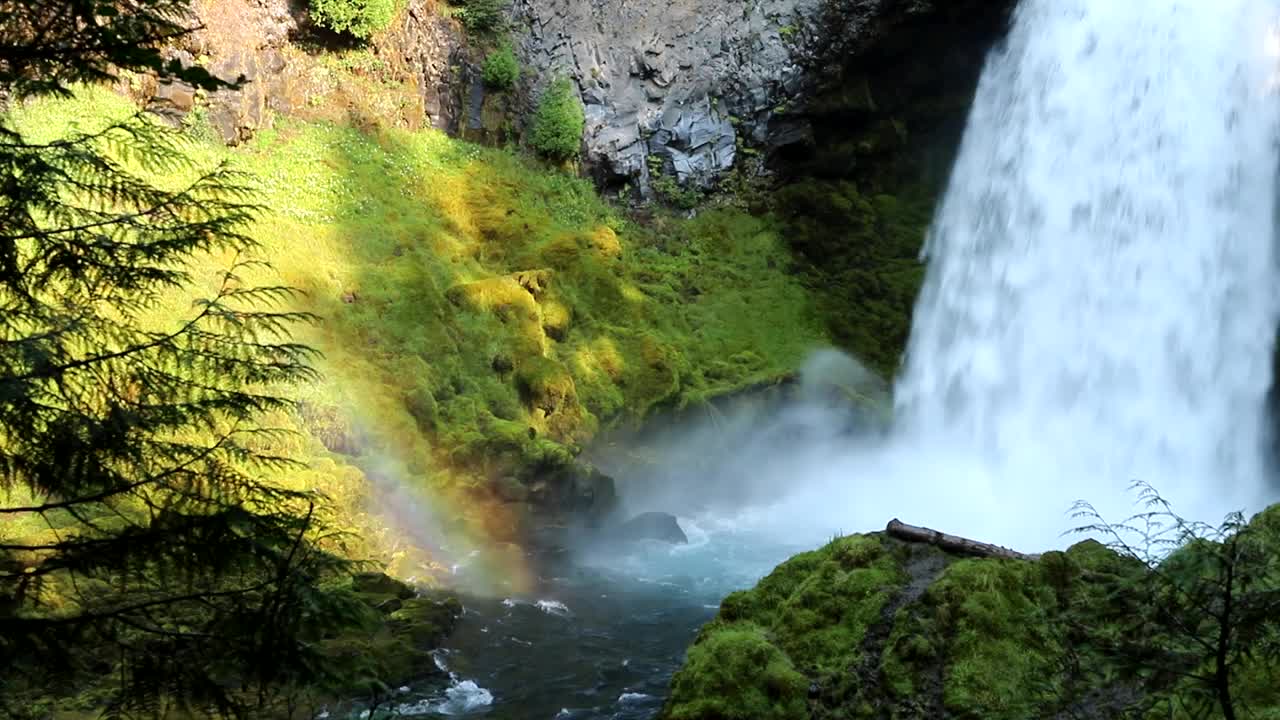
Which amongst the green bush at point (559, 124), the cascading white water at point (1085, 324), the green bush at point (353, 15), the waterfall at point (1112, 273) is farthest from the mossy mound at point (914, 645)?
the green bush at point (353, 15)

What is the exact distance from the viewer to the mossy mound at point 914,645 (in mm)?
5840

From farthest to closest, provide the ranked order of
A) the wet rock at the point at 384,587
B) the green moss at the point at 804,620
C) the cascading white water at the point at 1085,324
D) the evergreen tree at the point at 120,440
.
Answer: the cascading white water at the point at 1085,324
the wet rock at the point at 384,587
the green moss at the point at 804,620
the evergreen tree at the point at 120,440

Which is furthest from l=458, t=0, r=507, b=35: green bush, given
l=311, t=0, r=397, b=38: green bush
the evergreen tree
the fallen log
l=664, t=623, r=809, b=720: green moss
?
the evergreen tree

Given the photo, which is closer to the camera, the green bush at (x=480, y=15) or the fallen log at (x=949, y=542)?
the fallen log at (x=949, y=542)

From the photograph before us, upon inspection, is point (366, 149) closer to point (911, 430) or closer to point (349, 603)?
point (911, 430)

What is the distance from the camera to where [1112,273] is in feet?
60.0

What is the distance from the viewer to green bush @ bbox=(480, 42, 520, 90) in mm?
22203

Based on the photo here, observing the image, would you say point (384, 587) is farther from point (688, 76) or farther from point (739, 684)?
point (688, 76)

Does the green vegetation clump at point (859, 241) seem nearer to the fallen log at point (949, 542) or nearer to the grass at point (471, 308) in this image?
the grass at point (471, 308)

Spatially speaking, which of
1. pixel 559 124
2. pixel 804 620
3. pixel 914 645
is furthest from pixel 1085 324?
pixel 914 645

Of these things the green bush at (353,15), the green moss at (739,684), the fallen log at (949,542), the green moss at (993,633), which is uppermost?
the green bush at (353,15)

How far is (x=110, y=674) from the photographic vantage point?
25.7 feet

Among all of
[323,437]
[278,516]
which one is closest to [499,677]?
[323,437]

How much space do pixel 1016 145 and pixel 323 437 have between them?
15.2 m
